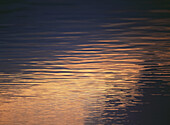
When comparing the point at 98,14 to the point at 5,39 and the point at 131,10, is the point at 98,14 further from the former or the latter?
the point at 5,39

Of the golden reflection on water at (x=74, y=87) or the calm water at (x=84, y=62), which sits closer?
the calm water at (x=84, y=62)

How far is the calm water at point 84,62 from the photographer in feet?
3.37

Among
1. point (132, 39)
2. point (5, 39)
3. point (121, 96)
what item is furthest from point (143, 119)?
point (5, 39)

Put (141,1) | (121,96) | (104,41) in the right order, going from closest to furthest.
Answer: (141,1) < (104,41) < (121,96)

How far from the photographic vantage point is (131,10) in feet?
3.31

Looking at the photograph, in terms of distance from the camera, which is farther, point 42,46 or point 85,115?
point 85,115

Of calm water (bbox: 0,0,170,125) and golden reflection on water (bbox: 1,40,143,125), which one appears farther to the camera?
golden reflection on water (bbox: 1,40,143,125)

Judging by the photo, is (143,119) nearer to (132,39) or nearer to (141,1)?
(132,39)

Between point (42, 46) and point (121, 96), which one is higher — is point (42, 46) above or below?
above

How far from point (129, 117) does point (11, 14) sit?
3.39ft

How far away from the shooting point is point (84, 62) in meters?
1.16

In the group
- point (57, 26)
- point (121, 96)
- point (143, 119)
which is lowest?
point (143, 119)

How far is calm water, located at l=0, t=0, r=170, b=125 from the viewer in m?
1.03

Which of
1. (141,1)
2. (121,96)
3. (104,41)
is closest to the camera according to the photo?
(141,1)
